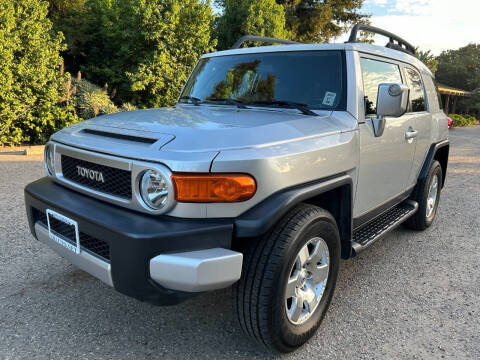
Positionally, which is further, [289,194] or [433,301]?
[433,301]

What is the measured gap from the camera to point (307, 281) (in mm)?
2500

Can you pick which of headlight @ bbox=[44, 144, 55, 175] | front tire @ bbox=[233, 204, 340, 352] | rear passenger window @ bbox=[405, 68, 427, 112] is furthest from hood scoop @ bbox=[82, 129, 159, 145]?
rear passenger window @ bbox=[405, 68, 427, 112]

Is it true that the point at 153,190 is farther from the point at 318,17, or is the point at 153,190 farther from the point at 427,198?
the point at 318,17

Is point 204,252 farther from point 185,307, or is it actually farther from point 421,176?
point 421,176

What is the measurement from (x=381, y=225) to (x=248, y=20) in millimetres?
13052

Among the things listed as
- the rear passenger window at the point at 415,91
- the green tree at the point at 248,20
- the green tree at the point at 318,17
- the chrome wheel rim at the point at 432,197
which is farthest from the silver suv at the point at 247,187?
the green tree at the point at 318,17

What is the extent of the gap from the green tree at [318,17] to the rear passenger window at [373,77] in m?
18.5

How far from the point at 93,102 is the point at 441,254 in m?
9.04

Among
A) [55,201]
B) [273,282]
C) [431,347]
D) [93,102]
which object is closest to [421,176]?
[431,347]

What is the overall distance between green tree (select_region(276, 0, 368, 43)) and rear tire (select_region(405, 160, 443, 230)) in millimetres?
17646

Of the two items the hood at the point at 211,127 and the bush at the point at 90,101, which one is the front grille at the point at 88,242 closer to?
the hood at the point at 211,127

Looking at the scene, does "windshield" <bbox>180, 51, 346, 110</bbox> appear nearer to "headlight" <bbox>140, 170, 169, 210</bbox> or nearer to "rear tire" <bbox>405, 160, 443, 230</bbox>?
"headlight" <bbox>140, 170, 169, 210</bbox>

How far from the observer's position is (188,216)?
6.48 ft

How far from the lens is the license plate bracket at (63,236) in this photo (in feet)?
7.27
